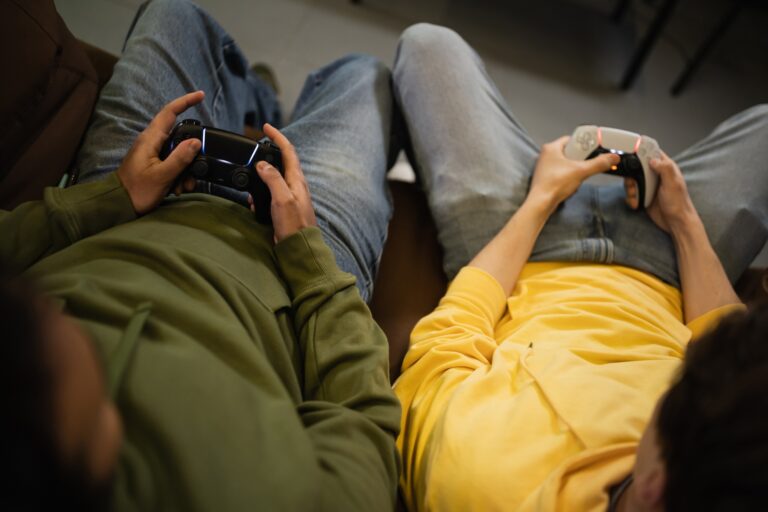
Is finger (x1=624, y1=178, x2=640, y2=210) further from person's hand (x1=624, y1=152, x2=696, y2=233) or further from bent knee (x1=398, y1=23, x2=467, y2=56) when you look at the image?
bent knee (x1=398, y1=23, x2=467, y2=56)

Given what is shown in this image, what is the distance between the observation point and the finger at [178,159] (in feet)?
2.12

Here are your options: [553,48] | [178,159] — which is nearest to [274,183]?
[178,159]

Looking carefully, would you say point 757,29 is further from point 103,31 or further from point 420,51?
point 103,31

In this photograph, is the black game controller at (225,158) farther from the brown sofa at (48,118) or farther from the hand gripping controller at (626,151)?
the hand gripping controller at (626,151)

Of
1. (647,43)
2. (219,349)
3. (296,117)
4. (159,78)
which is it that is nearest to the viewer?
(219,349)

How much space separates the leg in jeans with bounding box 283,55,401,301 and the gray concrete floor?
0.51 meters

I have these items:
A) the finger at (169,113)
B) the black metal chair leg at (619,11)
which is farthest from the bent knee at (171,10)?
the black metal chair leg at (619,11)

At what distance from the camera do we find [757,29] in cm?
196

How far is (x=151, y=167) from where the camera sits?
65 centimetres

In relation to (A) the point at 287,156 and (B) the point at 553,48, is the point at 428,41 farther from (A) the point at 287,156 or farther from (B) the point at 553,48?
(B) the point at 553,48

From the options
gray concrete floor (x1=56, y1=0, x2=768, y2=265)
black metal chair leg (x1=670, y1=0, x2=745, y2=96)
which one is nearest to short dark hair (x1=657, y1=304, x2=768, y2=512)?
gray concrete floor (x1=56, y1=0, x2=768, y2=265)

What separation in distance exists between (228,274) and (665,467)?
0.47 metres

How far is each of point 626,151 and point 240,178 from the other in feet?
2.31

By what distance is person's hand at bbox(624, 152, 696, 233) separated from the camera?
0.85m
